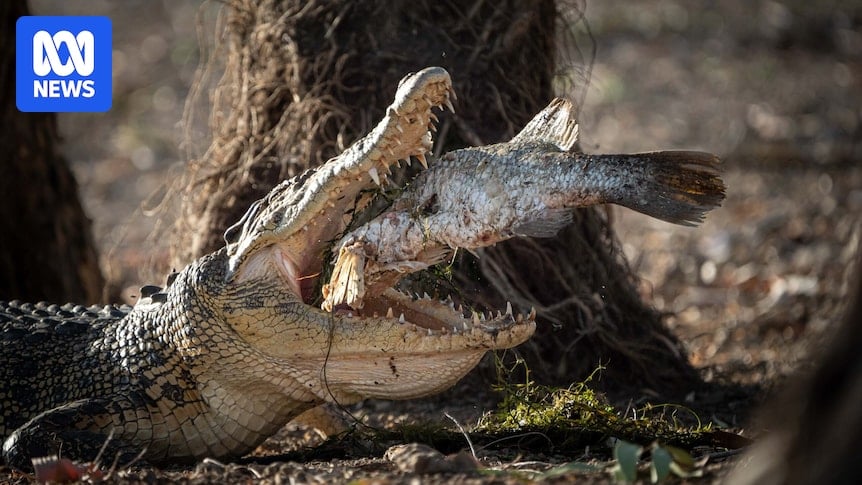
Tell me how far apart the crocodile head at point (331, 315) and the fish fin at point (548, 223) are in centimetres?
35

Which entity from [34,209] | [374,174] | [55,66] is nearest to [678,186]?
[374,174]

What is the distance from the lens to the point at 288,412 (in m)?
3.96

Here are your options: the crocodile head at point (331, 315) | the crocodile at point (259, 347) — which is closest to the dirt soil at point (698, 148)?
the crocodile at point (259, 347)

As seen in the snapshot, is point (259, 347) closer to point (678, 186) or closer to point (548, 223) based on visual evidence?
point (548, 223)

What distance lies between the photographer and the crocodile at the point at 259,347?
352 cm

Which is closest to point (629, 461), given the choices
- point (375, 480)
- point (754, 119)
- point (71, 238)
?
point (375, 480)

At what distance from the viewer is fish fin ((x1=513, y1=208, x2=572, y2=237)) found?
3223 millimetres

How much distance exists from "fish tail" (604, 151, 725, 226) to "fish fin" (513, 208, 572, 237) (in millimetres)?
283

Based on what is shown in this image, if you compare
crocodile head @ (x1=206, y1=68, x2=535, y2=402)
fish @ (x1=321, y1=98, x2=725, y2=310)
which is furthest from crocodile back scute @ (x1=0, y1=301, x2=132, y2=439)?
fish @ (x1=321, y1=98, x2=725, y2=310)

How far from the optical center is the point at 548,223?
3.23 meters

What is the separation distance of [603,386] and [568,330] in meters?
0.31

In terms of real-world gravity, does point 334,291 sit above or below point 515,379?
above

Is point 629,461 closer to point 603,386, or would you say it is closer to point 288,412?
point 288,412

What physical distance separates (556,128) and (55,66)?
4.32 meters
